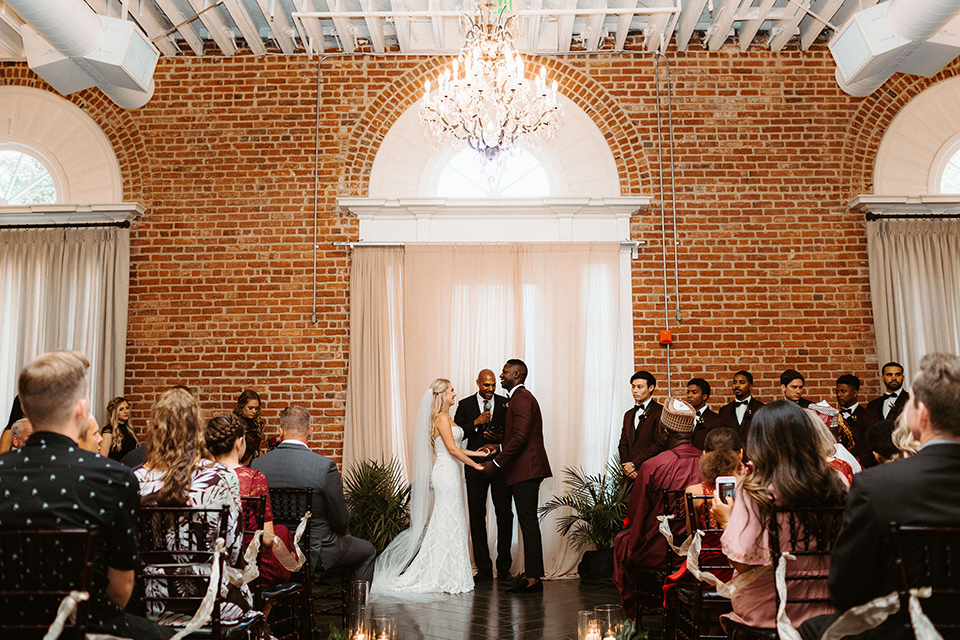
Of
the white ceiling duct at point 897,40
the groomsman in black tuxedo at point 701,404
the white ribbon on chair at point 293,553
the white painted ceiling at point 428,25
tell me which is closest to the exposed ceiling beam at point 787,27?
the white painted ceiling at point 428,25

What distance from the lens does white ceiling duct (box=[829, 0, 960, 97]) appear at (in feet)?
17.6

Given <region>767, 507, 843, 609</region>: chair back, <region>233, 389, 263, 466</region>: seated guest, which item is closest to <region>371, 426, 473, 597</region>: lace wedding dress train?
<region>233, 389, 263, 466</region>: seated guest

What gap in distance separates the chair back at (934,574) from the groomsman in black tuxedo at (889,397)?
5.10 m

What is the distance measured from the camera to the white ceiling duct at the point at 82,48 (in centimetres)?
523

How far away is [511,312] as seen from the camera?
25.5 ft

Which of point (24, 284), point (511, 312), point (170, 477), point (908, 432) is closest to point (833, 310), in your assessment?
point (511, 312)

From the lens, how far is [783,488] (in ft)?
8.84

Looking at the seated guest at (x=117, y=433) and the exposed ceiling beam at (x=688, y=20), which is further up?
the exposed ceiling beam at (x=688, y=20)

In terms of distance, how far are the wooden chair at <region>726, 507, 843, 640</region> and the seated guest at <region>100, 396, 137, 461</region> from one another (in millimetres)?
5612

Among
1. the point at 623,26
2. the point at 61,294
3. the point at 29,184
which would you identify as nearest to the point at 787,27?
Result: the point at 623,26

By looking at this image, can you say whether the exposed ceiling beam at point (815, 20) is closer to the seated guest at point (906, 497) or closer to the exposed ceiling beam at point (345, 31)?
the exposed ceiling beam at point (345, 31)

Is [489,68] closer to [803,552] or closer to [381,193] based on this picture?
[381,193]

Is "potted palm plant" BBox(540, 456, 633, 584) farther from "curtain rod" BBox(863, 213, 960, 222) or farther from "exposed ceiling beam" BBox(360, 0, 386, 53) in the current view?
"exposed ceiling beam" BBox(360, 0, 386, 53)

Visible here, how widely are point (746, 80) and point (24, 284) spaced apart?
7.51m
